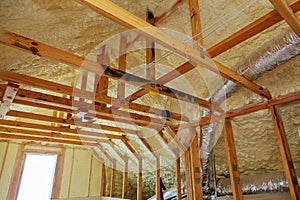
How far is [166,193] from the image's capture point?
12.3ft

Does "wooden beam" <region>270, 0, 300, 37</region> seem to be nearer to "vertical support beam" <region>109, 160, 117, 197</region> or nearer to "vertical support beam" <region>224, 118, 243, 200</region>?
"vertical support beam" <region>224, 118, 243, 200</region>

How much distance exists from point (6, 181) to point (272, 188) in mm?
5282

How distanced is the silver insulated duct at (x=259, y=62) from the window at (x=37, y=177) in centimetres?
429

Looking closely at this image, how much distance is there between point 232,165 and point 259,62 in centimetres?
115

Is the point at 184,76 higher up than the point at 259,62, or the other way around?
the point at 184,76

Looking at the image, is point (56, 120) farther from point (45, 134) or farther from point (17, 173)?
point (17, 173)

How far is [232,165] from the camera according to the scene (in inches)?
88.4

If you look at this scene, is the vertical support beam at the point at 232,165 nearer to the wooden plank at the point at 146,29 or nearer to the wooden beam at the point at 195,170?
the wooden beam at the point at 195,170

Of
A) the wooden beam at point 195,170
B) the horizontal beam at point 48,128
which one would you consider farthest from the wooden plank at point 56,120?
the wooden beam at point 195,170

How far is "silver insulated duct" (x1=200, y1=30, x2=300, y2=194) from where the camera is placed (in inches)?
68.3

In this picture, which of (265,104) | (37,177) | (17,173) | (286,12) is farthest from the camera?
(37,177)

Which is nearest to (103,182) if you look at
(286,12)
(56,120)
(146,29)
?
(56,120)

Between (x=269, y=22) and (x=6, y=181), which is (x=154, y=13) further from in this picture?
(x=6, y=181)

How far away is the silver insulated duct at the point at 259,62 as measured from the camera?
1.73 meters
